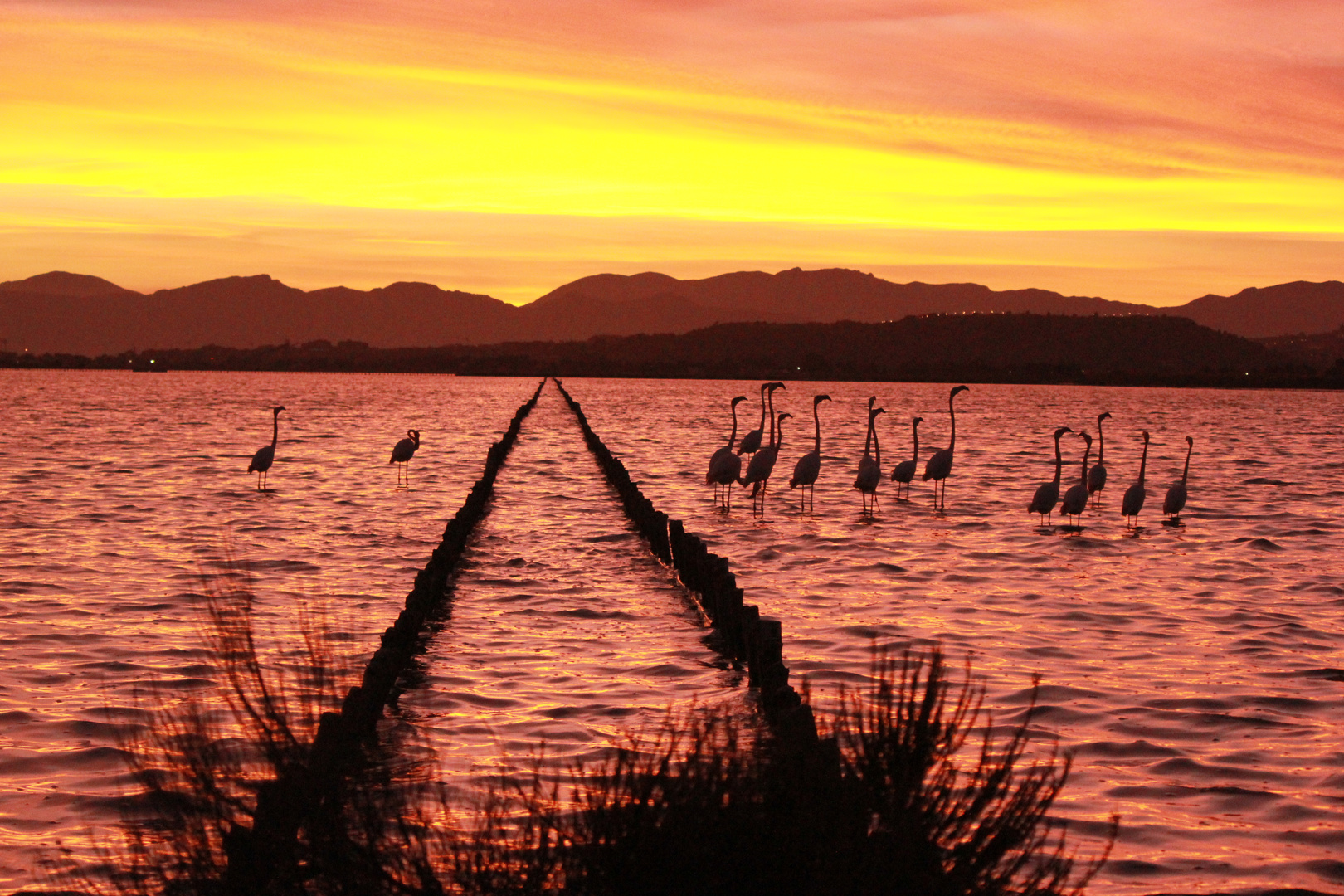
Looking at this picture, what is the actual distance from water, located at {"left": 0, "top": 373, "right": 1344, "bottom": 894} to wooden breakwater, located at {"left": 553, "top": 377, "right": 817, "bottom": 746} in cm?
32

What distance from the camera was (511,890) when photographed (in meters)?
5.11

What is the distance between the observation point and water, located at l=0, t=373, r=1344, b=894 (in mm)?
9609

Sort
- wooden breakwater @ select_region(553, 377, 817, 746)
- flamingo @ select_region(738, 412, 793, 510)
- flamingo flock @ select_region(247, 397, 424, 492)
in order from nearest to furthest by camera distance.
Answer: wooden breakwater @ select_region(553, 377, 817, 746) → flamingo @ select_region(738, 412, 793, 510) → flamingo flock @ select_region(247, 397, 424, 492)

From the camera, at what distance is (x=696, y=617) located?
15.4 m

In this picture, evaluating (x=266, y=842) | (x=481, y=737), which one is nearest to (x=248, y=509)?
(x=481, y=737)

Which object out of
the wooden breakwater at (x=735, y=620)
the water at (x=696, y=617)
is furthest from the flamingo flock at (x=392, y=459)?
the wooden breakwater at (x=735, y=620)

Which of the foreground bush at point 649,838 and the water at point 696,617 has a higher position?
the foreground bush at point 649,838

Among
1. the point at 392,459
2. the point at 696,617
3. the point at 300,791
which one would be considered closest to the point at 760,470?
the point at 392,459

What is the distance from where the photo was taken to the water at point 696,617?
9609 millimetres

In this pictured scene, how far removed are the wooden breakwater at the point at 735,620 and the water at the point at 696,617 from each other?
0.32 meters

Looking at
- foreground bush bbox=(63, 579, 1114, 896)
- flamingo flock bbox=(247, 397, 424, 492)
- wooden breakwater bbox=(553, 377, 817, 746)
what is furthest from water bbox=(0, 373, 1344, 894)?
foreground bush bbox=(63, 579, 1114, 896)

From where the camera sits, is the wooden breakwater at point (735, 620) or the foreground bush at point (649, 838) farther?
the wooden breakwater at point (735, 620)

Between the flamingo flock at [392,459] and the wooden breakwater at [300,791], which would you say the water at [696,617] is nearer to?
the flamingo flock at [392,459]

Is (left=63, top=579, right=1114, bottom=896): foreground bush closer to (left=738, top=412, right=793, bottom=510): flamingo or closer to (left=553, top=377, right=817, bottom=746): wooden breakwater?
(left=553, top=377, right=817, bottom=746): wooden breakwater
